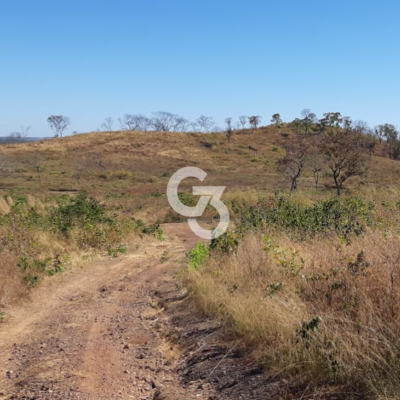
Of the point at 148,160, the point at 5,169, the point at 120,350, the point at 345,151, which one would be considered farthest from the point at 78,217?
the point at 148,160

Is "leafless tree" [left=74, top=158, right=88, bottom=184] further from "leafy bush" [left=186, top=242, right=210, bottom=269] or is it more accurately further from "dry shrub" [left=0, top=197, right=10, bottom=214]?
"leafy bush" [left=186, top=242, right=210, bottom=269]

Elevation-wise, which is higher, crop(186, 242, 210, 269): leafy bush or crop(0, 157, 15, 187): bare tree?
crop(0, 157, 15, 187): bare tree

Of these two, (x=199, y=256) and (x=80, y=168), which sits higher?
(x=80, y=168)

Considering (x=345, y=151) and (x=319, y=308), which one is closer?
(x=319, y=308)

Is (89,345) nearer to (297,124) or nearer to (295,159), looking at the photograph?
(295,159)

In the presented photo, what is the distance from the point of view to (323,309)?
339 centimetres

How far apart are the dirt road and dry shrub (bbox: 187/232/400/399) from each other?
0.79 feet

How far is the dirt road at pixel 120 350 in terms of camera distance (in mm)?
3090

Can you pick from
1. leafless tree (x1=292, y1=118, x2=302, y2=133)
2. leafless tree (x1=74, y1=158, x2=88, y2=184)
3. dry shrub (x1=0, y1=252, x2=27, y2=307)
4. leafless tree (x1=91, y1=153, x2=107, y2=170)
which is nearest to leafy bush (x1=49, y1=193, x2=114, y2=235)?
dry shrub (x1=0, y1=252, x2=27, y2=307)

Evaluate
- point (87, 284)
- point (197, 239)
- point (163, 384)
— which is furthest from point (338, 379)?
point (197, 239)

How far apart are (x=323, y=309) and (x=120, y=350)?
1942 mm

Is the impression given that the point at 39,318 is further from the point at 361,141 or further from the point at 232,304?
the point at 361,141

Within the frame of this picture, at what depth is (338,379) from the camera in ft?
8.52

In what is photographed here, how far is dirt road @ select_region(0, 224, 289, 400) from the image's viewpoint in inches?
122
